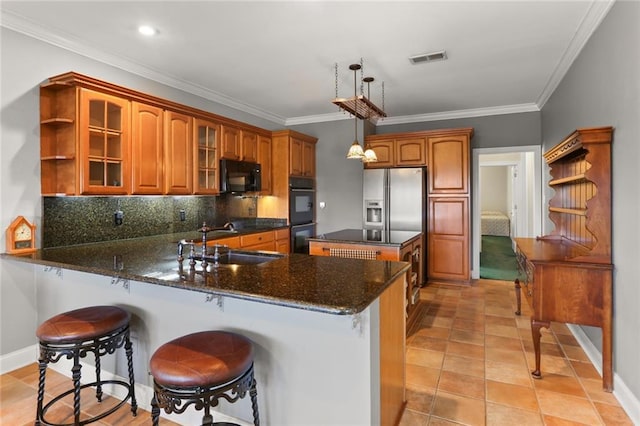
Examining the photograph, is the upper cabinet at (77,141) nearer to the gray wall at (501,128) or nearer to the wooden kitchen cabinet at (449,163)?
the wooden kitchen cabinet at (449,163)

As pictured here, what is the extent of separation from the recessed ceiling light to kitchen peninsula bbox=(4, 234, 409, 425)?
1.82 meters

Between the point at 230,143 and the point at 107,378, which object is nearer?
the point at 107,378

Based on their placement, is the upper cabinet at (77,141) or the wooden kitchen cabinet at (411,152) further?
the wooden kitchen cabinet at (411,152)

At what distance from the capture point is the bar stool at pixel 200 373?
1391 mm

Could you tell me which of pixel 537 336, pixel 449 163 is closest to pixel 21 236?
pixel 537 336

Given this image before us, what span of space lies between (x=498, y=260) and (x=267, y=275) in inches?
253

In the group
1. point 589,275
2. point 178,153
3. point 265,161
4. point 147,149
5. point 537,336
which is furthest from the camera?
point 265,161

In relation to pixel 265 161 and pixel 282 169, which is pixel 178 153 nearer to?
pixel 265 161

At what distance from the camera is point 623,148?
214cm

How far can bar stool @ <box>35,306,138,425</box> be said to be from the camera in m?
1.78

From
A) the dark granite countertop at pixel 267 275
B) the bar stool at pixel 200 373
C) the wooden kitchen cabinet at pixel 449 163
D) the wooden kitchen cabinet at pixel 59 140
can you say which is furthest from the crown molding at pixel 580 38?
the wooden kitchen cabinet at pixel 59 140

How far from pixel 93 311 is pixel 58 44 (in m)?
2.31

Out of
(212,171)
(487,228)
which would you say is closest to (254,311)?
(212,171)

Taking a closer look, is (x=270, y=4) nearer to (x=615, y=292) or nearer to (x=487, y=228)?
(x=615, y=292)
